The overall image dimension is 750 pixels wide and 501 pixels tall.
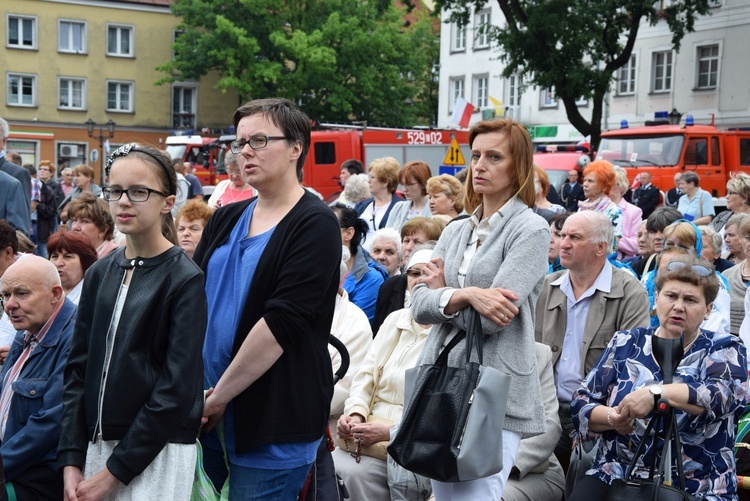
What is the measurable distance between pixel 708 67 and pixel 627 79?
382 cm

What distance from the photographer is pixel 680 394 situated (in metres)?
4.13

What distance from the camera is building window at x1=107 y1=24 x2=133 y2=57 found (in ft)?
163

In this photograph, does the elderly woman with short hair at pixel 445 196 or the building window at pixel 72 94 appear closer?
→ the elderly woman with short hair at pixel 445 196

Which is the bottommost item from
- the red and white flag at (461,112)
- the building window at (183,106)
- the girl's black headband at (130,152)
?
the girl's black headband at (130,152)

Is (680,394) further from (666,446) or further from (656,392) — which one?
(666,446)

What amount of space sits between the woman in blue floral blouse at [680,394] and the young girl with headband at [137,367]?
2056mm

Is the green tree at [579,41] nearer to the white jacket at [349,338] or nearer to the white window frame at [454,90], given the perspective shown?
the white window frame at [454,90]

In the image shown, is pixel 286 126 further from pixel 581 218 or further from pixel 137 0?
pixel 137 0

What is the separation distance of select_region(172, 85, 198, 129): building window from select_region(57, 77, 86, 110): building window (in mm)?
4772

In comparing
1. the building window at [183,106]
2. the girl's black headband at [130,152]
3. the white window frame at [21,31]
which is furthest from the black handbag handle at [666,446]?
the building window at [183,106]

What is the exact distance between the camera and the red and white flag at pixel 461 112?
30547 millimetres

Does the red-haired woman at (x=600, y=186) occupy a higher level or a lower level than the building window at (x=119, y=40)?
lower

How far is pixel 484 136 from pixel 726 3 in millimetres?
33201

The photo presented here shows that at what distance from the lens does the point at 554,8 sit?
28.5 metres
